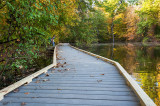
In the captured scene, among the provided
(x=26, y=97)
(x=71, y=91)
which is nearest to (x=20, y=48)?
(x=26, y=97)

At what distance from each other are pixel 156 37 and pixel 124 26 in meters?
11.1

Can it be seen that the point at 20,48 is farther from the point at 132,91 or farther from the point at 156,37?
the point at 156,37

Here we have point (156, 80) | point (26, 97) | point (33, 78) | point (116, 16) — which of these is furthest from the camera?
point (116, 16)

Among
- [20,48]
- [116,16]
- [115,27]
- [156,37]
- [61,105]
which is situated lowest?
[61,105]

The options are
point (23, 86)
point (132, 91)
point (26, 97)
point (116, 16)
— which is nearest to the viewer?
point (26, 97)

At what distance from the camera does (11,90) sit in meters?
2.81

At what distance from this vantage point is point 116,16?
3753 cm

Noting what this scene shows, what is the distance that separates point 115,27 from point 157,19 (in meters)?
12.1

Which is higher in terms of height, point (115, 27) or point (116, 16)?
point (116, 16)

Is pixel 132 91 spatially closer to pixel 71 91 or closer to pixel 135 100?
pixel 135 100

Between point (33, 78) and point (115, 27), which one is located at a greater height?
point (115, 27)

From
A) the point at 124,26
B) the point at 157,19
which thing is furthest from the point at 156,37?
the point at 124,26

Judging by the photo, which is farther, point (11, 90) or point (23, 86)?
point (23, 86)

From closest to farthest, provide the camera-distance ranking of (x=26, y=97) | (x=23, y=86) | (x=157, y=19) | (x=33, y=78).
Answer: (x=26, y=97) < (x=23, y=86) < (x=33, y=78) < (x=157, y=19)
